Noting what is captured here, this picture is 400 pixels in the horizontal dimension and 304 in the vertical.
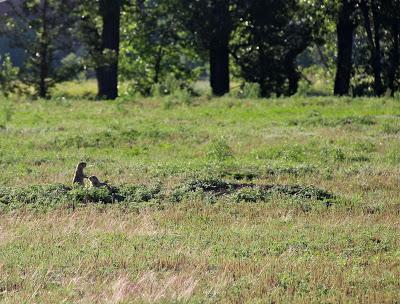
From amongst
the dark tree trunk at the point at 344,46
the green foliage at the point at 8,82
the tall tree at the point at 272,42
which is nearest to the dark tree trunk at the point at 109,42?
the green foliage at the point at 8,82

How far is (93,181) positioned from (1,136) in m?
7.91

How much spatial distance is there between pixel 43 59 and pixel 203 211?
2206 cm

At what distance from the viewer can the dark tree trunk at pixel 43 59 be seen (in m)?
33.8

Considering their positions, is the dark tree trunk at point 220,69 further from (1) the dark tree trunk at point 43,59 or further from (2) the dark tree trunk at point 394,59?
(1) the dark tree trunk at point 43,59

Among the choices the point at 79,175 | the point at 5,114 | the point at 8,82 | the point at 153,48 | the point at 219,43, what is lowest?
the point at 79,175

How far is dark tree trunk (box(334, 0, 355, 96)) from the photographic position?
3519cm

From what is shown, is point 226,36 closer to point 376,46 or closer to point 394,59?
point 376,46

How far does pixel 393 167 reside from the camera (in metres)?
17.2

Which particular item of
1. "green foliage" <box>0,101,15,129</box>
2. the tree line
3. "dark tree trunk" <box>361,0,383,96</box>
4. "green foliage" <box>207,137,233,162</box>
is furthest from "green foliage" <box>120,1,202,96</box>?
"green foliage" <box>207,137,233,162</box>

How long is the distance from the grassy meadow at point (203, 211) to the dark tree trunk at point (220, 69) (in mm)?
13998

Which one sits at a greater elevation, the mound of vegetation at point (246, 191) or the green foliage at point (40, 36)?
the green foliage at point (40, 36)

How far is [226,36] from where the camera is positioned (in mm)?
37656

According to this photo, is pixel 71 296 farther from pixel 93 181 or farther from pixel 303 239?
pixel 93 181

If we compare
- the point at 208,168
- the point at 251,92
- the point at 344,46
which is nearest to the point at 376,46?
the point at 344,46
